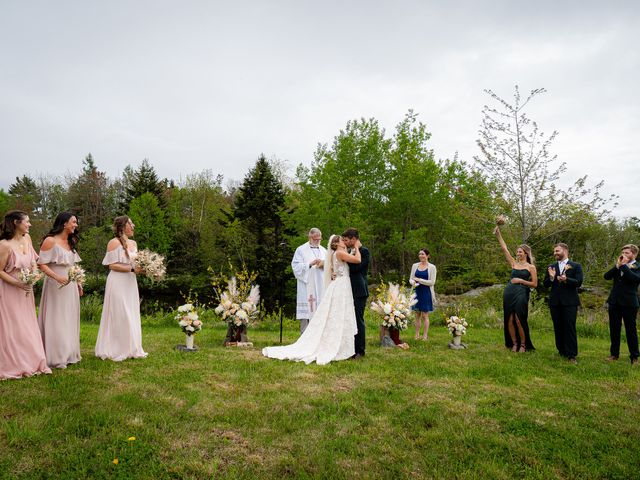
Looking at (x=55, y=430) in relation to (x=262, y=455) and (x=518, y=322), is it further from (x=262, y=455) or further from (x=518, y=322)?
(x=518, y=322)

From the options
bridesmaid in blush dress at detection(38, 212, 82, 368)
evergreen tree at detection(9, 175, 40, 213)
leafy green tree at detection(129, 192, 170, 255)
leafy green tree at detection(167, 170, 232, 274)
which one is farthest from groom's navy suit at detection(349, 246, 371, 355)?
evergreen tree at detection(9, 175, 40, 213)

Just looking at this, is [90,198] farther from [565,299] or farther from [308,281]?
[565,299]

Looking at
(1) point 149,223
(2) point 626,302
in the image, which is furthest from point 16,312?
(1) point 149,223

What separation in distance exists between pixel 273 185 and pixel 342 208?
357 inches

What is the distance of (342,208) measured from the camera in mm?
26766

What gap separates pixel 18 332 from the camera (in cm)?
605

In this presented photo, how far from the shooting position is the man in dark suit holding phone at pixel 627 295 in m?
7.91

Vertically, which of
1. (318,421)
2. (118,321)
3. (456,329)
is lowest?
(318,421)

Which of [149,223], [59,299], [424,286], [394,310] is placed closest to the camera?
[59,299]

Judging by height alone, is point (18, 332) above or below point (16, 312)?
below

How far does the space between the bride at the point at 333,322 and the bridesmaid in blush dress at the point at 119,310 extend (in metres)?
2.38

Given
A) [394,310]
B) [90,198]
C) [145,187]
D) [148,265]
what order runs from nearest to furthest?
1. [148,265]
2. [394,310]
3. [145,187]
4. [90,198]

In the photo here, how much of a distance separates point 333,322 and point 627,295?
5.51m

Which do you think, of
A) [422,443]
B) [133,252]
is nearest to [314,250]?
[133,252]
